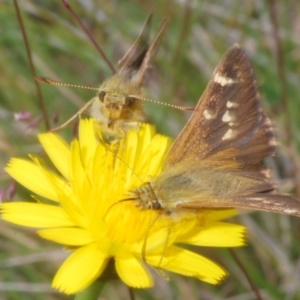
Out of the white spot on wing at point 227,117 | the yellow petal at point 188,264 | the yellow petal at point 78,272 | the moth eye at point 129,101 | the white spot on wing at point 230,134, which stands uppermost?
the moth eye at point 129,101

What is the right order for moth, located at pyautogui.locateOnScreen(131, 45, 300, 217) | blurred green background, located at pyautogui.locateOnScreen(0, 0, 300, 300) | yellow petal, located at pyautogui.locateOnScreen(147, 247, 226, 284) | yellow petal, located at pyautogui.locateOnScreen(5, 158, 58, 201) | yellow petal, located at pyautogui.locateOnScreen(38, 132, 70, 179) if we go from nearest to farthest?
yellow petal, located at pyautogui.locateOnScreen(147, 247, 226, 284) < moth, located at pyautogui.locateOnScreen(131, 45, 300, 217) < yellow petal, located at pyautogui.locateOnScreen(5, 158, 58, 201) < yellow petal, located at pyautogui.locateOnScreen(38, 132, 70, 179) < blurred green background, located at pyautogui.locateOnScreen(0, 0, 300, 300)

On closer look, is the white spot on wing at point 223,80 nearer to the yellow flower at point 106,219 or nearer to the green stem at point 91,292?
the yellow flower at point 106,219

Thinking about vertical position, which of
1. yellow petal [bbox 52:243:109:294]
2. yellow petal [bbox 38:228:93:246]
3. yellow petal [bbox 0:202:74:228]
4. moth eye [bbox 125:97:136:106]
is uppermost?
moth eye [bbox 125:97:136:106]

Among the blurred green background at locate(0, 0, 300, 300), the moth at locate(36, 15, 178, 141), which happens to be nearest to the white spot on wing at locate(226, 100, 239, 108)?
the moth at locate(36, 15, 178, 141)

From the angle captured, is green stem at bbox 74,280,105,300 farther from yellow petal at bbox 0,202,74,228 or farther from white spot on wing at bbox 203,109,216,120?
white spot on wing at bbox 203,109,216,120

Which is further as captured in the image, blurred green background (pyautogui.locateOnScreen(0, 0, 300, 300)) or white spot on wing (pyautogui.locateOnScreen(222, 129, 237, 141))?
blurred green background (pyautogui.locateOnScreen(0, 0, 300, 300))

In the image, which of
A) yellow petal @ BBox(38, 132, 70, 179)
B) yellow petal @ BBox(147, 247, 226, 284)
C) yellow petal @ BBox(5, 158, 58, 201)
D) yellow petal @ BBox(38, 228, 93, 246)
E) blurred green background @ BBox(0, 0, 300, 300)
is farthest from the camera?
blurred green background @ BBox(0, 0, 300, 300)

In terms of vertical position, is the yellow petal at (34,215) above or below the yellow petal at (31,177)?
below

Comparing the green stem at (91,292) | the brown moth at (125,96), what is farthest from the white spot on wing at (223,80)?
the green stem at (91,292)
